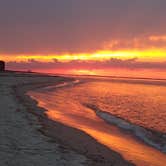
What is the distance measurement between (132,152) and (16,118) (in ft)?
19.9

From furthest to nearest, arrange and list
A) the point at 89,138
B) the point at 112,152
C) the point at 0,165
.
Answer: the point at 89,138 < the point at 112,152 < the point at 0,165

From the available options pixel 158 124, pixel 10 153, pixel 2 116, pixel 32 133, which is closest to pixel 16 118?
pixel 2 116

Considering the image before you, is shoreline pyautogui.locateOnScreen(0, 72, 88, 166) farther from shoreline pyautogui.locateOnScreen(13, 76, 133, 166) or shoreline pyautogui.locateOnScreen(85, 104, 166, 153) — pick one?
shoreline pyautogui.locateOnScreen(85, 104, 166, 153)

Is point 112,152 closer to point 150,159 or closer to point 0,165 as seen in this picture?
point 150,159

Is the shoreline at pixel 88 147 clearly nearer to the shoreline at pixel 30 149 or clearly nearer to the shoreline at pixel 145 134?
the shoreline at pixel 30 149

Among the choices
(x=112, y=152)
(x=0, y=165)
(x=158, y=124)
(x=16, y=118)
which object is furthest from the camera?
(x=158, y=124)

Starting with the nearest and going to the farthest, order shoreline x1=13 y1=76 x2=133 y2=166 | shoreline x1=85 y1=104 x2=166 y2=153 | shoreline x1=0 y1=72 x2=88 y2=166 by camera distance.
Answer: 1. shoreline x1=0 y1=72 x2=88 y2=166
2. shoreline x1=13 y1=76 x2=133 y2=166
3. shoreline x1=85 y1=104 x2=166 y2=153

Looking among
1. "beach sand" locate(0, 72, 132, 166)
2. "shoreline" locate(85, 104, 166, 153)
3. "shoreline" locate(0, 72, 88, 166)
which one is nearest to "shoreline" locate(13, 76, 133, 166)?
"beach sand" locate(0, 72, 132, 166)

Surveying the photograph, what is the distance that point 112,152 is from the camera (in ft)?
41.0

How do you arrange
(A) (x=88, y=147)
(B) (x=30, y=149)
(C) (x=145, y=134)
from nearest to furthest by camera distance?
(B) (x=30, y=149)
(A) (x=88, y=147)
(C) (x=145, y=134)

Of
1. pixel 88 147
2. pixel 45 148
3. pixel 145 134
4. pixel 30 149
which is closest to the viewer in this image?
pixel 30 149

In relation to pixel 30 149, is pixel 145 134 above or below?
below

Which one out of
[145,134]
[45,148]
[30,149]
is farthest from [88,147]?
[145,134]

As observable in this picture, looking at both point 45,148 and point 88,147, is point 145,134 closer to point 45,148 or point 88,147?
point 88,147
